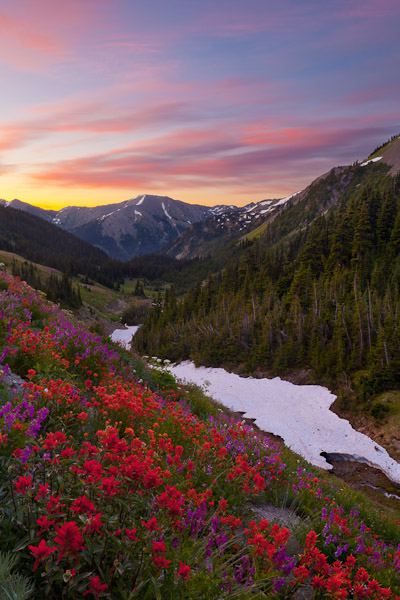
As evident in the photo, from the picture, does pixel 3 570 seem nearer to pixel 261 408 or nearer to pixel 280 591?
pixel 280 591

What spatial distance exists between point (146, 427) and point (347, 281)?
4545 centimetres

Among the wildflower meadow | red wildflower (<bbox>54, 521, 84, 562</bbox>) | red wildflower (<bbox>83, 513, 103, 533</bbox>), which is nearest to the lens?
red wildflower (<bbox>54, 521, 84, 562</bbox>)

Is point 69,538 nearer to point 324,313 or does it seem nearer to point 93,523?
point 93,523

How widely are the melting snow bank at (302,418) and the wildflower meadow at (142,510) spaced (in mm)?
10506

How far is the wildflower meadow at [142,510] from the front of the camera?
2.28 metres

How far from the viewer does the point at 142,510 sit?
3.32 m

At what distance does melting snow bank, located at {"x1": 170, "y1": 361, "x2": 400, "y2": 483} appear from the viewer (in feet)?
69.6

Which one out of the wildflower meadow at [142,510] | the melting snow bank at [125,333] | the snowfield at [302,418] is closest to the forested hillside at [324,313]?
the snowfield at [302,418]

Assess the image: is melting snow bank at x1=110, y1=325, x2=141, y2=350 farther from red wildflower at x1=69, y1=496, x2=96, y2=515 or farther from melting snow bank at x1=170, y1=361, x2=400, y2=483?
red wildflower at x1=69, y1=496, x2=96, y2=515

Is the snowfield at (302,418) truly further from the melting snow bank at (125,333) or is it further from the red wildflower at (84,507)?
the melting snow bank at (125,333)

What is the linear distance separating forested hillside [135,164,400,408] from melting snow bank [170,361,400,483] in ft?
11.8

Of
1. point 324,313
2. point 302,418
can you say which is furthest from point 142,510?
point 324,313

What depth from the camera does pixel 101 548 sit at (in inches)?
89.5

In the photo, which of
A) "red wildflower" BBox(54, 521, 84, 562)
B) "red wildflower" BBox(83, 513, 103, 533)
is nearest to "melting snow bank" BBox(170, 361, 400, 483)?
"red wildflower" BBox(83, 513, 103, 533)
